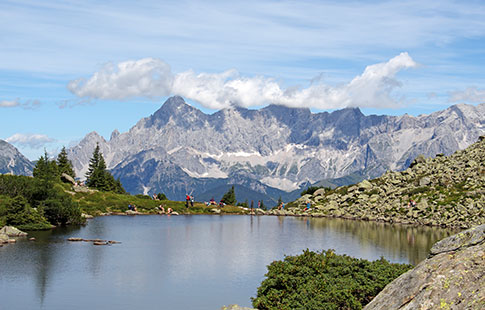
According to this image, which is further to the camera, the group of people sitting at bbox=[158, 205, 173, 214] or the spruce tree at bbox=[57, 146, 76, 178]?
the spruce tree at bbox=[57, 146, 76, 178]

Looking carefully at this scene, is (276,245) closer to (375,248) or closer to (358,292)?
(375,248)

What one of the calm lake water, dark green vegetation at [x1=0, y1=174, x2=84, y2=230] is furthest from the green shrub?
the calm lake water

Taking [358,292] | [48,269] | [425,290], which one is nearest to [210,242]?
[48,269]

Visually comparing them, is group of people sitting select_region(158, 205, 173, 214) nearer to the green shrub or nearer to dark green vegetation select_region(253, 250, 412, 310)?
the green shrub

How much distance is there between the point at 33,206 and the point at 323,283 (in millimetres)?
79182

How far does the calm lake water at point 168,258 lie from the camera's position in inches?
1704

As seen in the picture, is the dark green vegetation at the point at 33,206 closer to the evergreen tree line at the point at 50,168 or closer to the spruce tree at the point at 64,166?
the evergreen tree line at the point at 50,168

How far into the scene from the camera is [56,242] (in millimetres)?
74188

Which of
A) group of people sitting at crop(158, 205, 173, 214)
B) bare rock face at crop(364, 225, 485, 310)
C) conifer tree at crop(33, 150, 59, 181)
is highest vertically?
conifer tree at crop(33, 150, 59, 181)

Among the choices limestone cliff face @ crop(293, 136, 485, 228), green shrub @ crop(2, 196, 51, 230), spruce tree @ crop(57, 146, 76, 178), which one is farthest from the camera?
spruce tree @ crop(57, 146, 76, 178)

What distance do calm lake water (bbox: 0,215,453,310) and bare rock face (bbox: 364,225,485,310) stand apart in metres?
25.8

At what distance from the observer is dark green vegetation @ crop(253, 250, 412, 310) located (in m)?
31.1

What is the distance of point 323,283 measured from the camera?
110 ft

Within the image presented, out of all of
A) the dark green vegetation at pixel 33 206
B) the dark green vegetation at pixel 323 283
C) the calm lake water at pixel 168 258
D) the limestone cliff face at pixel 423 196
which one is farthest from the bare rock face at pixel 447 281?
the limestone cliff face at pixel 423 196
